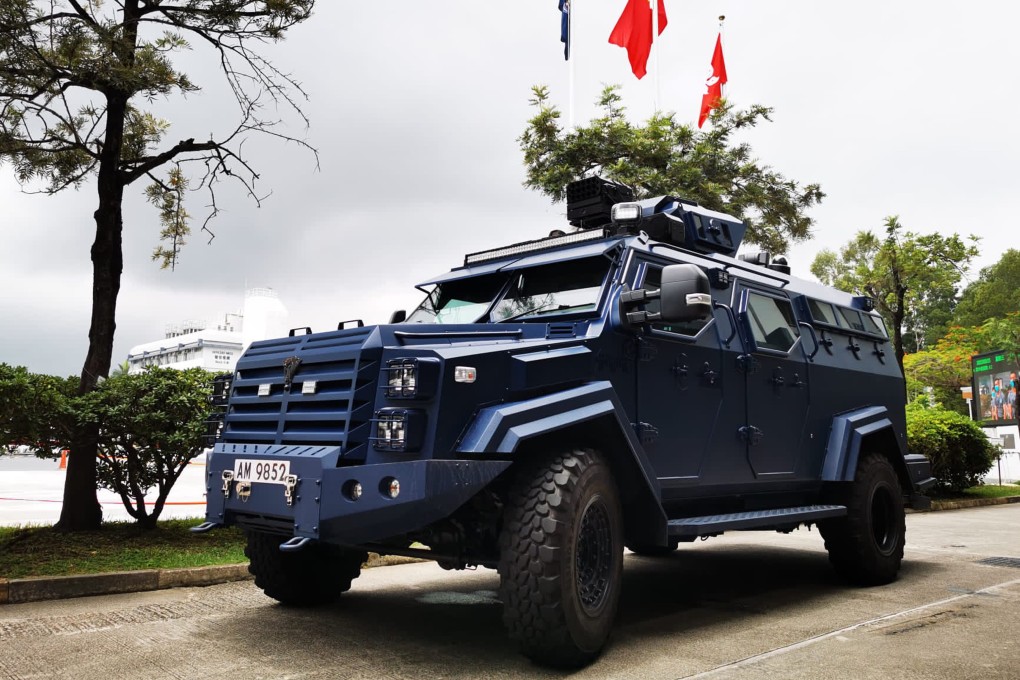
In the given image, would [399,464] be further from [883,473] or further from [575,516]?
[883,473]

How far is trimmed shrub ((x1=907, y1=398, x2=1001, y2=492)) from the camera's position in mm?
15375

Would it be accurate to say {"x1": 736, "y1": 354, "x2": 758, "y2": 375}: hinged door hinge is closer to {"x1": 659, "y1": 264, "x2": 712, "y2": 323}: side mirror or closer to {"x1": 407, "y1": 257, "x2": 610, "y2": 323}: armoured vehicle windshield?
{"x1": 407, "y1": 257, "x2": 610, "y2": 323}: armoured vehicle windshield

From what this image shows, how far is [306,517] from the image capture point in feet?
13.8

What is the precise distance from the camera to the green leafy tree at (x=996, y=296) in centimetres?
5672

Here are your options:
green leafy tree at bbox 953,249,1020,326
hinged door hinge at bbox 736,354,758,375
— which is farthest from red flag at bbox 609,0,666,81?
green leafy tree at bbox 953,249,1020,326

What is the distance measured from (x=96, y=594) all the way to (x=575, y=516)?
4.12 metres

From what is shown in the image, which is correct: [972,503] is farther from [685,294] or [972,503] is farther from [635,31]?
[685,294]

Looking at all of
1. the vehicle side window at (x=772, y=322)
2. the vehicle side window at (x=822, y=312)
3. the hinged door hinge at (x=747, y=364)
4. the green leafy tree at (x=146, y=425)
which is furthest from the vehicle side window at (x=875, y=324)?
the green leafy tree at (x=146, y=425)

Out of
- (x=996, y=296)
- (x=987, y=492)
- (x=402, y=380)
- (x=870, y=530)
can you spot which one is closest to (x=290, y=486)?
(x=402, y=380)

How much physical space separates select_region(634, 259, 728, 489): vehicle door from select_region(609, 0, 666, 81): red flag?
13786 mm

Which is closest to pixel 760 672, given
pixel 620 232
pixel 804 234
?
pixel 620 232

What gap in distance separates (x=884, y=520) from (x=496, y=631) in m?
4.01

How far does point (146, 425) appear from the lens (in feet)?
24.7

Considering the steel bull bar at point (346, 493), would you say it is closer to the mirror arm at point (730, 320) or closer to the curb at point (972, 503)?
the mirror arm at point (730, 320)
